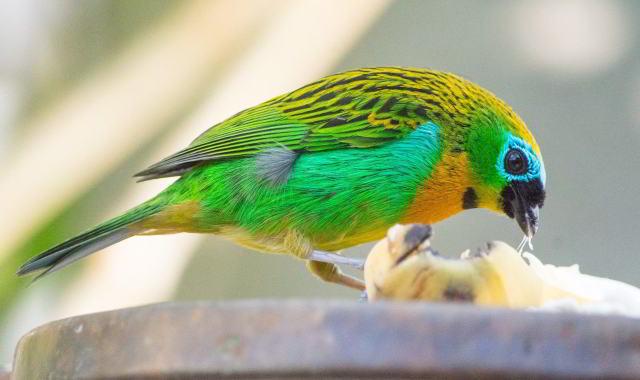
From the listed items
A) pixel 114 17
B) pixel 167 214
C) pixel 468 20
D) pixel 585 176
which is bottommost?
pixel 585 176

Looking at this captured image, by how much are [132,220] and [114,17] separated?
2426 mm

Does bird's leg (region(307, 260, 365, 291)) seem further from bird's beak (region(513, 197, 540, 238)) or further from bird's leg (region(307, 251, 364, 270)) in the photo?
bird's beak (region(513, 197, 540, 238))

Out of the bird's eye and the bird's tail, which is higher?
the bird's tail

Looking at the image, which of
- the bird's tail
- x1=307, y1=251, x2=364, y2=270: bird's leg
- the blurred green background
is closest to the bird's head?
x1=307, y1=251, x2=364, y2=270: bird's leg

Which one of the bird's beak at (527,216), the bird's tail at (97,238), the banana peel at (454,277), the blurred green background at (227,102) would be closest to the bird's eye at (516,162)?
the bird's beak at (527,216)

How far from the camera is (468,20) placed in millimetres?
5520

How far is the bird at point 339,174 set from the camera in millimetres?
3533

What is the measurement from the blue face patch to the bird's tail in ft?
4.20

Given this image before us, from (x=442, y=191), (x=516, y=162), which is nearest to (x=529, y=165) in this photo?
(x=516, y=162)

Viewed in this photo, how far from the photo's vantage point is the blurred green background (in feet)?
16.8

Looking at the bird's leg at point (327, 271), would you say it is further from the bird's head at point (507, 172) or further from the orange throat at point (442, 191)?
the bird's head at point (507, 172)

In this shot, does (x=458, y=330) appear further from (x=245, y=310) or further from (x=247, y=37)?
(x=247, y=37)

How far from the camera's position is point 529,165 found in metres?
3.68

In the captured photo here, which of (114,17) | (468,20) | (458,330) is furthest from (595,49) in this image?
(458,330)
